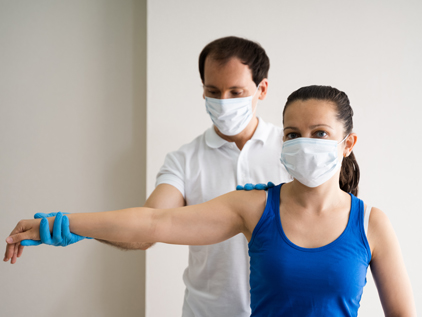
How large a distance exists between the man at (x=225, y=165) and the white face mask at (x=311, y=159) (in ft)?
1.26

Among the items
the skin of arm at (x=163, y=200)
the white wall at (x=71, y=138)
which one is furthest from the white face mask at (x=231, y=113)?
the white wall at (x=71, y=138)

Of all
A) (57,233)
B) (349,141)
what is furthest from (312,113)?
(57,233)

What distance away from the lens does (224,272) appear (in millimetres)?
1599

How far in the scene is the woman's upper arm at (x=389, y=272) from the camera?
1.16 m

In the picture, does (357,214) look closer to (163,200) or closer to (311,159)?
(311,159)

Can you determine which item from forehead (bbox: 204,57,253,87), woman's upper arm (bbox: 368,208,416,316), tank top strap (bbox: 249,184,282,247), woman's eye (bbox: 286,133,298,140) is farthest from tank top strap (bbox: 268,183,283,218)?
forehead (bbox: 204,57,253,87)

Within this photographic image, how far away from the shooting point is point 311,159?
1.18m

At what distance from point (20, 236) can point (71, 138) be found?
159 cm

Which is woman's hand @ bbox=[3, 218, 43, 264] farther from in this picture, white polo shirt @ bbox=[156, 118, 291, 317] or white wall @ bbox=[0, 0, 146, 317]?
white wall @ bbox=[0, 0, 146, 317]

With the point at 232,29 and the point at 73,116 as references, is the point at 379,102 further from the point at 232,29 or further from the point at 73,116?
the point at 73,116

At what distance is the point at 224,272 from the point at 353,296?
60 centimetres

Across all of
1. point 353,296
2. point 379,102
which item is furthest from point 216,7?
point 353,296

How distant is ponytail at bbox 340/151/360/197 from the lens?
145cm

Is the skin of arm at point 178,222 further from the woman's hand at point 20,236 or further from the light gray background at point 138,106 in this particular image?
the light gray background at point 138,106
